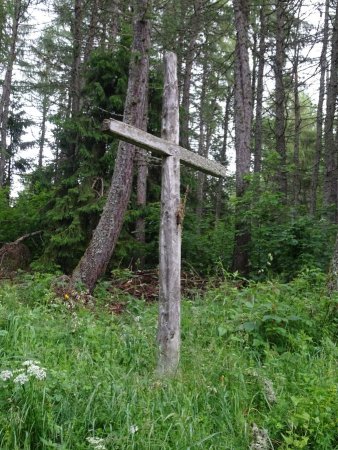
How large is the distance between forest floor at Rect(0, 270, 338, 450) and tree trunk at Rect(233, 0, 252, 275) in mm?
4182

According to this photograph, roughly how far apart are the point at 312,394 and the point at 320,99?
1835 cm

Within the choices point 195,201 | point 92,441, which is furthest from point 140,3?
point 92,441

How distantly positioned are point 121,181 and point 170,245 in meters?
4.18

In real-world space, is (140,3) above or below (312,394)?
above

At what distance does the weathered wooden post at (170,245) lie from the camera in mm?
3891

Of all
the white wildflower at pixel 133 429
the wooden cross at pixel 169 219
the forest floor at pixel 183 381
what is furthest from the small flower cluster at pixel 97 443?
the wooden cross at pixel 169 219

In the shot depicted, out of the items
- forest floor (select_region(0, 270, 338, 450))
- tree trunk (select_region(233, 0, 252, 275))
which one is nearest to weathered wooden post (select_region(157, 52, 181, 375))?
forest floor (select_region(0, 270, 338, 450))

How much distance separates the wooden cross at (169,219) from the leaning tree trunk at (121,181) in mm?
3775

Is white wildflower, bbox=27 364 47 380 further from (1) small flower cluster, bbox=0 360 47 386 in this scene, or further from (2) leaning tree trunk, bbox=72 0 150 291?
(2) leaning tree trunk, bbox=72 0 150 291

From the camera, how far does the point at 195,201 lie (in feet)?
39.9

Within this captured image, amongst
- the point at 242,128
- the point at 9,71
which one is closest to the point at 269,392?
the point at 242,128

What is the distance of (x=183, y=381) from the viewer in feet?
11.3

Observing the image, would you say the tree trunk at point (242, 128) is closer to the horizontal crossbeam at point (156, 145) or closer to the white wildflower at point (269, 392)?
the horizontal crossbeam at point (156, 145)

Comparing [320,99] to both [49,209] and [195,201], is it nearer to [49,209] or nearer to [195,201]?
[195,201]
